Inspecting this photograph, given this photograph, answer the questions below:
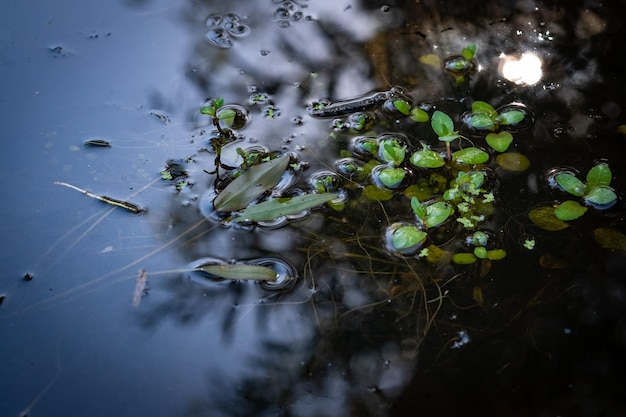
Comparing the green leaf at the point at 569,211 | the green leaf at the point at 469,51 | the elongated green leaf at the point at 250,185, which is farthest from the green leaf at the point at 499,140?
the elongated green leaf at the point at 250,185

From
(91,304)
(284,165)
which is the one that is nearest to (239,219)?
(284,165)

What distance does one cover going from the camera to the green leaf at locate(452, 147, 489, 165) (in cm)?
188

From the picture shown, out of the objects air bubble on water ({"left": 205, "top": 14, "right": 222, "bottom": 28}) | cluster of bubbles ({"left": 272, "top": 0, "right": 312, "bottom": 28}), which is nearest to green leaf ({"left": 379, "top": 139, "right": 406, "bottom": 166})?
cluster of bubbles ({"left": 272, "top": 0, "right": 312, "bottom": 28})

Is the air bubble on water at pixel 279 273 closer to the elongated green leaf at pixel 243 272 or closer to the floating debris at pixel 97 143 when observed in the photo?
the elongated green leaf at pixel 243 272

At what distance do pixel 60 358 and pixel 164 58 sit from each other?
1174mm

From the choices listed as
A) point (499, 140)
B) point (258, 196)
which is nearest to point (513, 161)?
point (499, 140)

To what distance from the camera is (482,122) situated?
1991mm

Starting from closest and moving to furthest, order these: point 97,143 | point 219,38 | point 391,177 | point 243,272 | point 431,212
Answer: point 243,272 < point 431,212 < point 391,177 < point 97,143 < point 219,38

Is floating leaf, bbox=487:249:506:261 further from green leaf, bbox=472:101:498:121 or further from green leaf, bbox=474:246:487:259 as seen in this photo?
green leaf, bbox=472:101:498:121

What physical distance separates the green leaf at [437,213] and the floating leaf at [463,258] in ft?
0.36

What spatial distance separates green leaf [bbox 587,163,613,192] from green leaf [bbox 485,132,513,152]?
0.86 ft

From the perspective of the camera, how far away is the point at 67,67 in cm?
220

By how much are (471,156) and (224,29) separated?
111cm

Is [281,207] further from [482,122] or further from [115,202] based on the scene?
[482,122]
